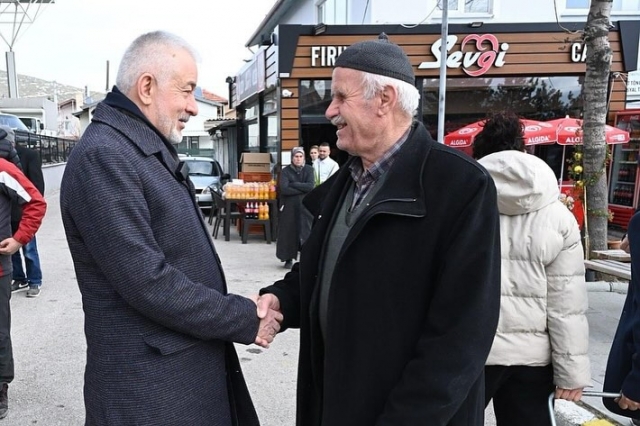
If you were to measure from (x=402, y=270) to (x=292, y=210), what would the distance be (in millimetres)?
6709

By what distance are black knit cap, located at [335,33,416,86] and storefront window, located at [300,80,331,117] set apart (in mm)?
8983

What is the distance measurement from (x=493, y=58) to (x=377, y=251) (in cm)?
1012

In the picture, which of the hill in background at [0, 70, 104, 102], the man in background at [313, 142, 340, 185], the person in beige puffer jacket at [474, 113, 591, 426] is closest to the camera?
the person in beige puffer jacket at [474, 113, 591, 426]

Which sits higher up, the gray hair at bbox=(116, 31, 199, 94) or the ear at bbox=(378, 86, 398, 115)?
the gray hair at bbox=(116, 31, 199, 94)

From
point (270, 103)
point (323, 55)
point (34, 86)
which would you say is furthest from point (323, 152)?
point (34, 86)

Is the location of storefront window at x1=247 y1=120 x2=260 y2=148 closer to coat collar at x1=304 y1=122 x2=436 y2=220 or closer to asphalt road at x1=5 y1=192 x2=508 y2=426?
asphalt road at x1=5 y1=192 x2=508 y2=426

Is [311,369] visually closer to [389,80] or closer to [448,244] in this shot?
[448,244]

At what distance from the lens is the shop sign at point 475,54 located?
10281 mm

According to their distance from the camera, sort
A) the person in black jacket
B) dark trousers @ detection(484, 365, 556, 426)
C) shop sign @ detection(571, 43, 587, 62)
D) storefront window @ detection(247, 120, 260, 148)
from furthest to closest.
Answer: storefront window @ detection(247, 120, 260, 148) → shop sign @ detection(571, 43, 587, 62) → the person in black jacket → dark trousers @ detection(484, 365, 556, 426)

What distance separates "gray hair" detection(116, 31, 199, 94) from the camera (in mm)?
1649

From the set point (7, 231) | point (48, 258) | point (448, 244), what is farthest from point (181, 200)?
point (48, 258)

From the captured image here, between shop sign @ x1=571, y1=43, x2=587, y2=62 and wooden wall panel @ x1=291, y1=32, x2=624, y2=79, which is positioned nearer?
wooden wall panel @ x1=291, y1=32, x2=624, y2=79

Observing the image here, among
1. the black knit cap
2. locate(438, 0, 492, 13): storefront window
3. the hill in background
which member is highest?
the hill in background

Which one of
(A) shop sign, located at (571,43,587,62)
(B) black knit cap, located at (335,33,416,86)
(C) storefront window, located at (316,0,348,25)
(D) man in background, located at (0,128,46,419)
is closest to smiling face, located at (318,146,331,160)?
(C) storefront window, located at (316,0,348,25)
